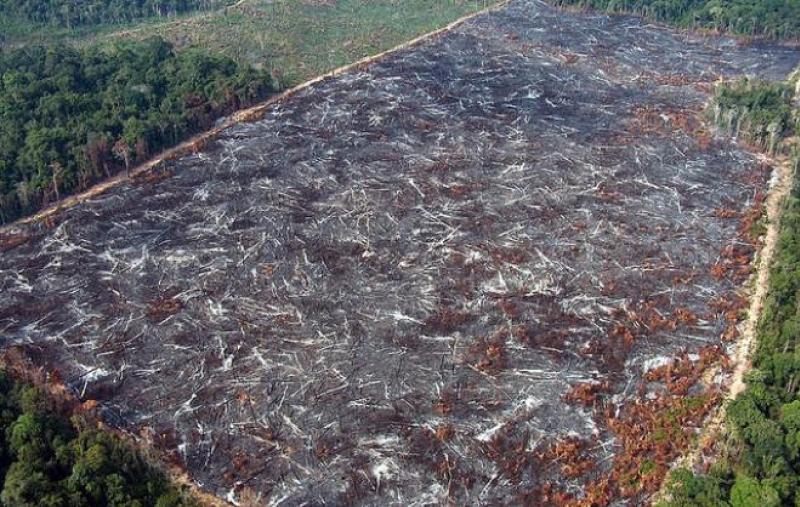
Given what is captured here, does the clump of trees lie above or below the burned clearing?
above

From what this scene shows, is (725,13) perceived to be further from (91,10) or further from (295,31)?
(91,10)

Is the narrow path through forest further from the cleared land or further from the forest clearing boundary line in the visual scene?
the cleared land

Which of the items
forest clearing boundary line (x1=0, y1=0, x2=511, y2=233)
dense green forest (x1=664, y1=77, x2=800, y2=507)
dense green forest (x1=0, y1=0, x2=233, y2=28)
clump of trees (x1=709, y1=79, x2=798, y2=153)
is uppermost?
dense green forest (x1=0, y1=0, x2=233, y2=28)

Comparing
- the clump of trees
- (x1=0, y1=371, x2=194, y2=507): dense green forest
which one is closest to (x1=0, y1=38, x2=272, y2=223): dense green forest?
(x1=0, y1=371, x2=194, y2=507): dense green forest

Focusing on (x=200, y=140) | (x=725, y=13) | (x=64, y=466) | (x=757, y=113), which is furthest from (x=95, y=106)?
(x=725, y=13)

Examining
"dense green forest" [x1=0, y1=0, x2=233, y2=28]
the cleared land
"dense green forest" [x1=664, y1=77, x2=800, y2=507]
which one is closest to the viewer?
"dense green forest" [x1=664, y1=77, x2=800, y2=507]
